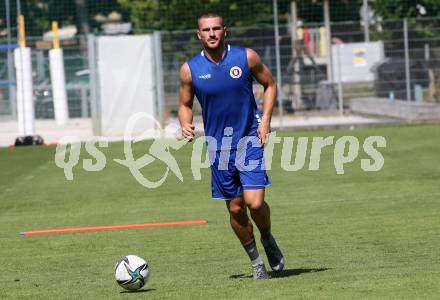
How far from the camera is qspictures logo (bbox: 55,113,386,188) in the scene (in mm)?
19875

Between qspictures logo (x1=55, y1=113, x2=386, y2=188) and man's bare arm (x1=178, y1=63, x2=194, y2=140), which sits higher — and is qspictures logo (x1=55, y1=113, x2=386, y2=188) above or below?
below

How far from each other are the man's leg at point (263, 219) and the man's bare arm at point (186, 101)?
26.0 inches

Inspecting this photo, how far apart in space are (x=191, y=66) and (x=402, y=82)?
899 inches

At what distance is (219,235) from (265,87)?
3.36 m

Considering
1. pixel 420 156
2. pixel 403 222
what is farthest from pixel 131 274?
pixel 420 156

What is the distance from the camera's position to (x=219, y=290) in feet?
27.5

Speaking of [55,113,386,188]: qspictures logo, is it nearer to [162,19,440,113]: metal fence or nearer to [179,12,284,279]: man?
[162,19,440,113]: metal fence

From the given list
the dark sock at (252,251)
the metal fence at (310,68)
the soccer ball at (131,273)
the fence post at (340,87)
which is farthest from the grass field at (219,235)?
the fence post at (340,87)

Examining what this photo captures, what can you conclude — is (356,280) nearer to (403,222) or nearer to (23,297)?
(23,297)

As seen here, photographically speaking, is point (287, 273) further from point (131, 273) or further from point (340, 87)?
point (340, 87)

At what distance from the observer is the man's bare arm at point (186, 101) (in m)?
9.27

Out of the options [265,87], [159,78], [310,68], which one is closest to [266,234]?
[265,87]

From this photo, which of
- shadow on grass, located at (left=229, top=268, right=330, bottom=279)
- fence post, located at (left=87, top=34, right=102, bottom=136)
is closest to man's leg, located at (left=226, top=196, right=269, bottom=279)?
shadow on grass, located at (left=229, top=268, right=330, bottom=279)

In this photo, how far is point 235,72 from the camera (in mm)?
9125
